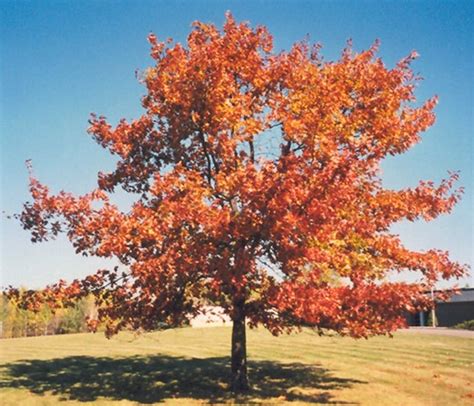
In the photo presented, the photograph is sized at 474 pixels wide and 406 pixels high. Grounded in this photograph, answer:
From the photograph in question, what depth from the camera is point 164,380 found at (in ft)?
63.6

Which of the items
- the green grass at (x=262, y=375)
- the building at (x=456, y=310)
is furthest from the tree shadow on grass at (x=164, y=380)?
the building at (x=456, y=310)

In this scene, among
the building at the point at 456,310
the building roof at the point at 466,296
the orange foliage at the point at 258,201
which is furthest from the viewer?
the building at the point at 456,310

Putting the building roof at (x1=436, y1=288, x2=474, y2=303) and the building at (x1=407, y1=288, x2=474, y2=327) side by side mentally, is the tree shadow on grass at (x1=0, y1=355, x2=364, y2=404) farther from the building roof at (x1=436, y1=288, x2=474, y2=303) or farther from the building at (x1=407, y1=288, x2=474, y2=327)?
the building at (x1=407, y1=288, x2=474, y2=327)

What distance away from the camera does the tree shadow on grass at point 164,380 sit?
53.0 ft

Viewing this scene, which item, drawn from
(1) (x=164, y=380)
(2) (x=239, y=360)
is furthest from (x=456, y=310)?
(2) (x=239, y=360)

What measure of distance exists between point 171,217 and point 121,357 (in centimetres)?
1898

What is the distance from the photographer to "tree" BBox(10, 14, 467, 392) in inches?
497

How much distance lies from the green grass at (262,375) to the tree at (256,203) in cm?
234

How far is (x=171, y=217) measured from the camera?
512 inches

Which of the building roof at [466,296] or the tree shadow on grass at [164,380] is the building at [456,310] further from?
the tree shadow on grass at [164,380]

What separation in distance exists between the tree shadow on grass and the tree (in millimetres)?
1690

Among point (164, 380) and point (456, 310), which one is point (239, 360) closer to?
point (164, 380)

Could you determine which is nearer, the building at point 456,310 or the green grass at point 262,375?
the green grass at point 262,375

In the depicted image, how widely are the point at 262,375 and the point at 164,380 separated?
4063mm
